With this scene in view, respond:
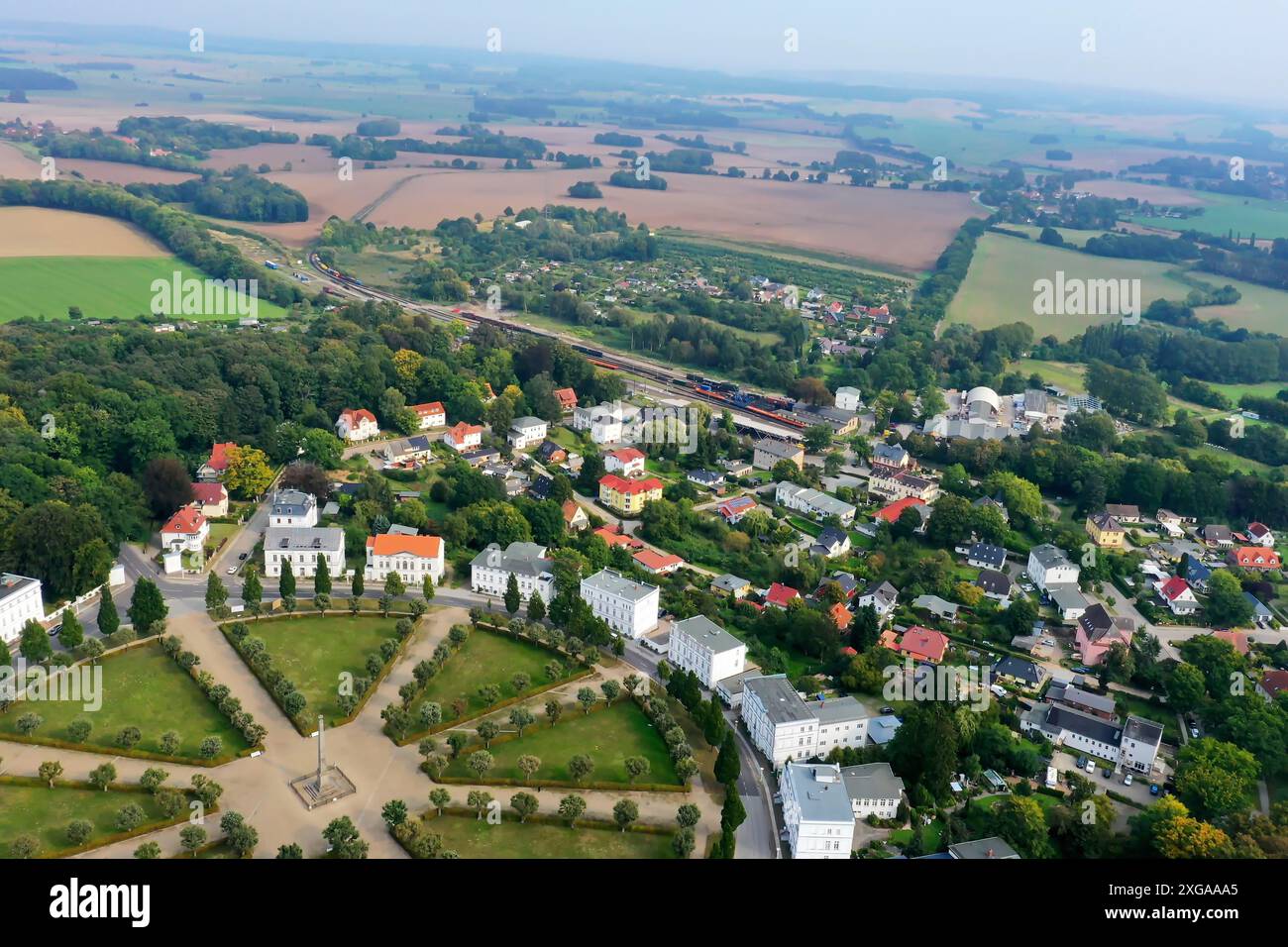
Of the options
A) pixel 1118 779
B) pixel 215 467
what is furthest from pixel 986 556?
pixel 215 467

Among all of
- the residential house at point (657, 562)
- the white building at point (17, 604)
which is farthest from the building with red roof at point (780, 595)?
the white building at point (17, 604)

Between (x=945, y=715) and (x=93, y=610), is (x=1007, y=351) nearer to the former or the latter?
(x=945, y=715)

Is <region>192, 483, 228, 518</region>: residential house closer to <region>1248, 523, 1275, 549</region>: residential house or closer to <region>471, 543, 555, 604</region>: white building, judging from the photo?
<region>471, 543, 555, 604</region>: white building

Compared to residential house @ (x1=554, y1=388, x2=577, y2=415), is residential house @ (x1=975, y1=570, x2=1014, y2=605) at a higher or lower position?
lower

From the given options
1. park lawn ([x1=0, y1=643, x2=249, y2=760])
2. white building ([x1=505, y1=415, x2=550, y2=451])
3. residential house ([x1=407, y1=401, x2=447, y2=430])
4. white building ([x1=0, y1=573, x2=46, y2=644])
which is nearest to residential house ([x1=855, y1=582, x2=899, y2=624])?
white building ([x1=505, y1=415, x2=550, y2=451])

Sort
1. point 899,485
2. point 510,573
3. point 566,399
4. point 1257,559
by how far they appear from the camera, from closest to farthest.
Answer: point 510,573, point 1257,559, point 899,485, point 566,399

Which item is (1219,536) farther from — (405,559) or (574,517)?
(405,559)

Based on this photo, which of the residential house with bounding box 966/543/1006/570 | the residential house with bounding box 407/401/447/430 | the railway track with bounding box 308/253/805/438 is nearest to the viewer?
the residential house with bounding box 966/543/1006/570
